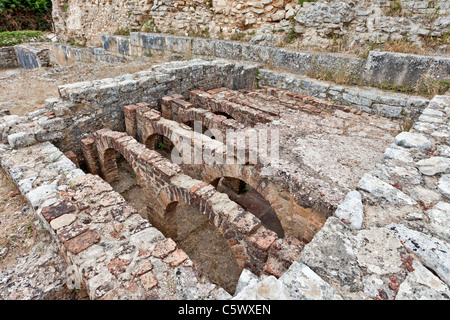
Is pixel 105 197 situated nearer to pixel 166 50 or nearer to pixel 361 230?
pixel 361 230

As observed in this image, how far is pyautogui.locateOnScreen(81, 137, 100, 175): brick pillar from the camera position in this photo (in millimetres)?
5117

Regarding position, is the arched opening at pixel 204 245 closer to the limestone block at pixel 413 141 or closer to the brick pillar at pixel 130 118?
the brick pillar at pixel 130 118

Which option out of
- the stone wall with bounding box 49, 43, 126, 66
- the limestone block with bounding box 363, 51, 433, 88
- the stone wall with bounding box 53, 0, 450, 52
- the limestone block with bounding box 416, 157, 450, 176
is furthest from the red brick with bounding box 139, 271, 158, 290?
the stone wall with bounding box 49, 43, 126, 66

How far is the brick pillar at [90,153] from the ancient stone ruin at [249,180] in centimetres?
3

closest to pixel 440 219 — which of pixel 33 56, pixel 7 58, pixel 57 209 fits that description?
pixel 57 209

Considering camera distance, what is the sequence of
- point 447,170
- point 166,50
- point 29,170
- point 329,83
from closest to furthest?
point 447,170 < point 29,170 < point 329,83 < point 166,50

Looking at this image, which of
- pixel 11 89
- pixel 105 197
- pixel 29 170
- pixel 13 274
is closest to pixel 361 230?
pixel 105 197

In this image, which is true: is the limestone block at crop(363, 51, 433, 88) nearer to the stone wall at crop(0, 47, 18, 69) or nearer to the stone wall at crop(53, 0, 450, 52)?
the stone wall at crop(53, 0, 450, 52)

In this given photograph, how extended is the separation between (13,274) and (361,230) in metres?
3.30

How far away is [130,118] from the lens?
18.4 ft

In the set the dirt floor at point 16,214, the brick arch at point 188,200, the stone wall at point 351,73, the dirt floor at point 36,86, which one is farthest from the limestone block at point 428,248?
the dirt floor at point 36,86

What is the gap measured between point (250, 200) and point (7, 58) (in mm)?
18069

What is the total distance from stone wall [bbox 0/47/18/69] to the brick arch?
51.2 ft

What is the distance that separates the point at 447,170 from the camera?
101 inches
